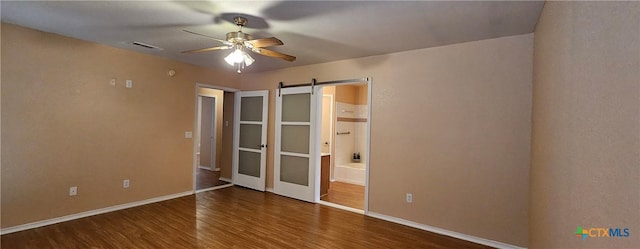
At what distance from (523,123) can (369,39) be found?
73.7 inches

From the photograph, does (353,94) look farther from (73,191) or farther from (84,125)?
(73,191)

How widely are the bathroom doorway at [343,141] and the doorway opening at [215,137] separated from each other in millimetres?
2061

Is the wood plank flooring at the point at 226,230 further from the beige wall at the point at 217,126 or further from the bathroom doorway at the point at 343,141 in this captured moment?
the beige wall at the point at 217,126

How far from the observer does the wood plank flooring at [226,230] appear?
2.80 m

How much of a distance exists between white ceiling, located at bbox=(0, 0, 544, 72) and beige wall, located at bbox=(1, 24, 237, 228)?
375 millimetres

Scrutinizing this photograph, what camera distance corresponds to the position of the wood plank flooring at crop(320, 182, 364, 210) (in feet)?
14.3

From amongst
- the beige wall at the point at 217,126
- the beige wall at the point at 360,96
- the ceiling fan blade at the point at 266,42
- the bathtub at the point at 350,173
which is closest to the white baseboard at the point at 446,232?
the bathtub at the point at 350,173

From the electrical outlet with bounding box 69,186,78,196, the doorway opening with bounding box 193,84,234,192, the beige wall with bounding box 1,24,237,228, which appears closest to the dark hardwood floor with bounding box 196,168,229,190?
the doorway opening with bounding box 193,84,234,192

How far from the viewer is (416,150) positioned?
3.43m

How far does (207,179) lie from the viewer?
589 cm

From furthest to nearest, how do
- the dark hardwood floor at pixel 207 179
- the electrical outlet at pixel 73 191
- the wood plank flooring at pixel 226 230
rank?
the dark hardwood floor at pixel 207 179, the electrical outlet at pixel 73 191, the wood plank flooring at pixel 226 230

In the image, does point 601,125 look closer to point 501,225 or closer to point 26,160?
point 501,225

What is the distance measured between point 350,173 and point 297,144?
1.81m

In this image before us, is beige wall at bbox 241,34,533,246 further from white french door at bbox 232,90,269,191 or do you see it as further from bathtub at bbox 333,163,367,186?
white french door at bbox 232,90,269,191
